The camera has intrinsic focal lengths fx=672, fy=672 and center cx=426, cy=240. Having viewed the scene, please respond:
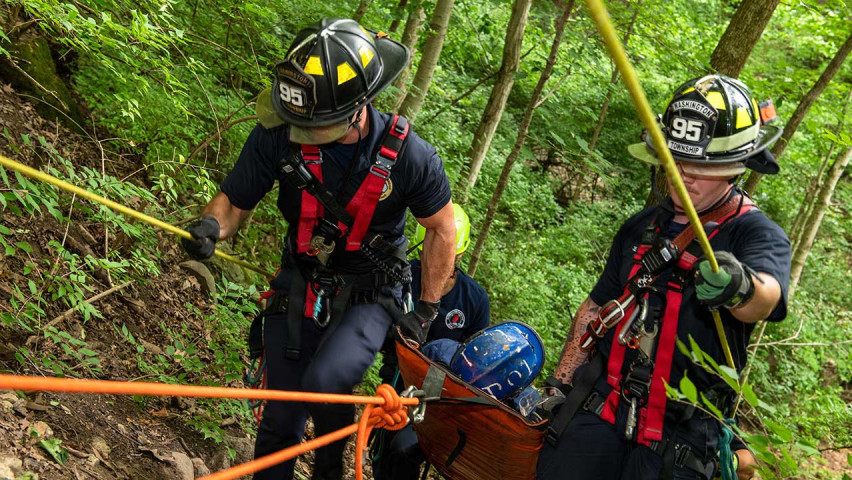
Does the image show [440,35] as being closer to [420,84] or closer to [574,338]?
[420,84]

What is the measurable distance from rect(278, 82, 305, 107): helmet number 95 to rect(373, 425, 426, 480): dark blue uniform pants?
6.98 feet

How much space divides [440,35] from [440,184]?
397 cm

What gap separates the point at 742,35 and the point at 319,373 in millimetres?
3934

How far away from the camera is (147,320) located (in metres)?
5.02

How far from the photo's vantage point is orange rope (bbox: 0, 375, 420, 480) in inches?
58.1

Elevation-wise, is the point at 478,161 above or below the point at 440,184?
below

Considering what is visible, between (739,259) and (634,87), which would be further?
(739,259)

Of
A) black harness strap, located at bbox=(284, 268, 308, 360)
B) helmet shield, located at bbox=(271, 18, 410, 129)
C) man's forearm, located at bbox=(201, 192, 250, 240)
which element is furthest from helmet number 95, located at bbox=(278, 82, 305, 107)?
black harness strap, located at bbox=(284, 268, 308, 360)

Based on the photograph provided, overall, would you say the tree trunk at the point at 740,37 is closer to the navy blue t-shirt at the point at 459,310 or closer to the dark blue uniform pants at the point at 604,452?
the navy blue t-shirt at the point at 459,310

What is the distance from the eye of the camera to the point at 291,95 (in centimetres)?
317

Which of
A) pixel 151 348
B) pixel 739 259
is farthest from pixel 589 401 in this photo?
pixel 151 348

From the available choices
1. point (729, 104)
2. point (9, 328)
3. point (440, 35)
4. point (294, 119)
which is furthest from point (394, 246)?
point (440, 35)

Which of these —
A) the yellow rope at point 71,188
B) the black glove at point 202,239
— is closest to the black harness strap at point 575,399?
the black glove at point 202,239

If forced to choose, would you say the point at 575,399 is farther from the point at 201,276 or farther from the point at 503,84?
the point at 503,84
